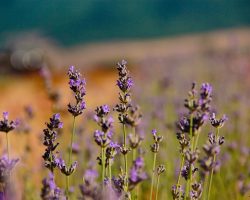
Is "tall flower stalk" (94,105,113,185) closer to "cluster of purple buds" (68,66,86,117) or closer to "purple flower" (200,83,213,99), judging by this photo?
"cluster of purple buds" (68,66,86,117)

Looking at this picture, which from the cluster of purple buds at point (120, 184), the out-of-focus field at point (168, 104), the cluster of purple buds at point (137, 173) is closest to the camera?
the cluster of purple buds at point (137, 173)

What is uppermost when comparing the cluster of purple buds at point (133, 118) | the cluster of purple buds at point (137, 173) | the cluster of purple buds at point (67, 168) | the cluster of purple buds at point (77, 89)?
the cluster of purple buds at point (77, 89)

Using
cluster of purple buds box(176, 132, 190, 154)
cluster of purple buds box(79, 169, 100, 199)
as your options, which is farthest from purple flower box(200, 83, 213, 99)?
cluster of purple buds box(79, 169, 100, 199)

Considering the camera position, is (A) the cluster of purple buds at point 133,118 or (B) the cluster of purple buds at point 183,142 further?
(B) the cluster of purple buds at point 183,142

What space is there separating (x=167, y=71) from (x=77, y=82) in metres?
6.80

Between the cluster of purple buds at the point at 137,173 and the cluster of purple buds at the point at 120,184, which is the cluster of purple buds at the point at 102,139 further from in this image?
the cluster of purple buds at the point at 137,173

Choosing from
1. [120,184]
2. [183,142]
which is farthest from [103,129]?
[183,142]

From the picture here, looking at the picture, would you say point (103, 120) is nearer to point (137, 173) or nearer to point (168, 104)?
point (137, 173)

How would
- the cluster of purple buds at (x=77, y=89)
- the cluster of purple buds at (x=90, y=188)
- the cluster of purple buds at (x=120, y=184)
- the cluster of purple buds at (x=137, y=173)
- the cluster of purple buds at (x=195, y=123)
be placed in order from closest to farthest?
the cluster of purple buds at (x=90, y=188) < the cluster of purple buds at (x=137, y=173) < the cluster of purple buds at (x=195, y=123) < the cluster of purple buds at (x=120, y=184) < the cluster of purple buds at (x=77, y=89)

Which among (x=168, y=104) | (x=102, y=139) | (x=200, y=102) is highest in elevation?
(x=168, y=104)

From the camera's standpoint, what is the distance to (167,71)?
888 cm

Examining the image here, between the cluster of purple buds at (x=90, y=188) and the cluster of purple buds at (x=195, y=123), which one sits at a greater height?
the cluster of purple buds at (x=195, y=123)

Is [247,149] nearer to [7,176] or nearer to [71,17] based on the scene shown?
[7,176]

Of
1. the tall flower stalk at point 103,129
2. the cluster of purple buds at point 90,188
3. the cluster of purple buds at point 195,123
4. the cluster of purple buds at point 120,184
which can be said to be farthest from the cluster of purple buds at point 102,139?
the cluster of purple buds at point 90,188
